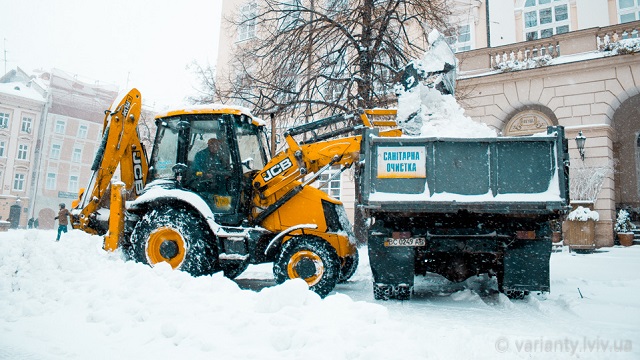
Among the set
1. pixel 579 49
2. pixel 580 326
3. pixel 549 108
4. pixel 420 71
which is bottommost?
pixel 580 326

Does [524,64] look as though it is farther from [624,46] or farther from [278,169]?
[278,169]

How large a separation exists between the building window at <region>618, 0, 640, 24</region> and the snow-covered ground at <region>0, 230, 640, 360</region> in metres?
14.3

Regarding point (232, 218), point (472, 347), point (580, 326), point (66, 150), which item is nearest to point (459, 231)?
point (580, 326)

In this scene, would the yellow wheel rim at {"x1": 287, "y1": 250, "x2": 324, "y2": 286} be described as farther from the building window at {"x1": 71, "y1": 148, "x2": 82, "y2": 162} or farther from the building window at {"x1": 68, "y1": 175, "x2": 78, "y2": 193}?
the building window at {"x1": 71, "y1": 148, "x2": 82, "y2": 162}

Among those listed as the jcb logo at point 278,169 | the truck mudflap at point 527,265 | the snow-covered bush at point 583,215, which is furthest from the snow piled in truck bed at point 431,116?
the snow-covered bush at point 583,215

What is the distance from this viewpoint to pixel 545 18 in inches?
716

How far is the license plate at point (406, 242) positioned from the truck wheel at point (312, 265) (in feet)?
2.54

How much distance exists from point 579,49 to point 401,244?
42.7 feet

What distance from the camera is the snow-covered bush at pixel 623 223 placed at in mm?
14477

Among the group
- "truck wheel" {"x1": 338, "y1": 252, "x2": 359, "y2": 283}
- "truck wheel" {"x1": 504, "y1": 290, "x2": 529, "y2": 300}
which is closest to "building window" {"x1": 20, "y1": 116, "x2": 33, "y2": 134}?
"truck wheel" {"x1": 338, "y1": 252, "x2": 359, "y2": 283}

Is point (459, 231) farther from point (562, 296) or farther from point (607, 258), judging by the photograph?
point (607, 258)

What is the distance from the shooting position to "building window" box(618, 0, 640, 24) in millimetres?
16562

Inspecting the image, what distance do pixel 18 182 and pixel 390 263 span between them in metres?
45.9

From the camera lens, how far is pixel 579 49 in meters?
15.1
